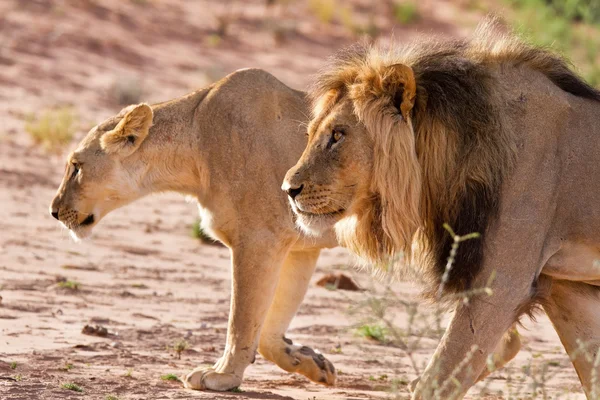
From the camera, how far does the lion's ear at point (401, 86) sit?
464cm

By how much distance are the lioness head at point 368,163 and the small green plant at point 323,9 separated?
17.1 metres

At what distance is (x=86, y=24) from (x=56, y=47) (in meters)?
1.23

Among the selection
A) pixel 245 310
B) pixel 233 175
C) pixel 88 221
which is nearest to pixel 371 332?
pixel 245 310

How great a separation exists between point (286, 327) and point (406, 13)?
17375mm

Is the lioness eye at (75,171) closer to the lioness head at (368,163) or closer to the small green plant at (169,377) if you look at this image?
the small green plant at (169,377)

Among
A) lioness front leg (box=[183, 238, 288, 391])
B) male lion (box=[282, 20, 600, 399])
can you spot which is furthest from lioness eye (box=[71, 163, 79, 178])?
male lion (box=[282, 20, 600, 399])

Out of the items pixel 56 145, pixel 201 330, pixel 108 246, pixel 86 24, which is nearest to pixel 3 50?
pixel 86 24

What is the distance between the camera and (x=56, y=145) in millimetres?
12211

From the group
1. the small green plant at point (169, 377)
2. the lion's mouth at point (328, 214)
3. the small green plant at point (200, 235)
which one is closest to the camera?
the lion's mouth at point (328, 214)

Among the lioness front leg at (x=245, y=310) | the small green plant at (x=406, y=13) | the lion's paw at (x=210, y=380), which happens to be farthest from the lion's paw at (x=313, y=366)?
the small green plant at (x=406, y=13)

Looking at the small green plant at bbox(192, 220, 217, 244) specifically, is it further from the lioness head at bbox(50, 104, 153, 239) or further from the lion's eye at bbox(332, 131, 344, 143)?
the lion's eye at bbox(332, 131, 344, 143)

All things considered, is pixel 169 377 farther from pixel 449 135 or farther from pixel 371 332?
pixel 449 135

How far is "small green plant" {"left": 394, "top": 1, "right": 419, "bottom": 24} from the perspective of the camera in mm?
22906

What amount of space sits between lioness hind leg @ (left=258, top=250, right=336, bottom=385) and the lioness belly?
1.68m
